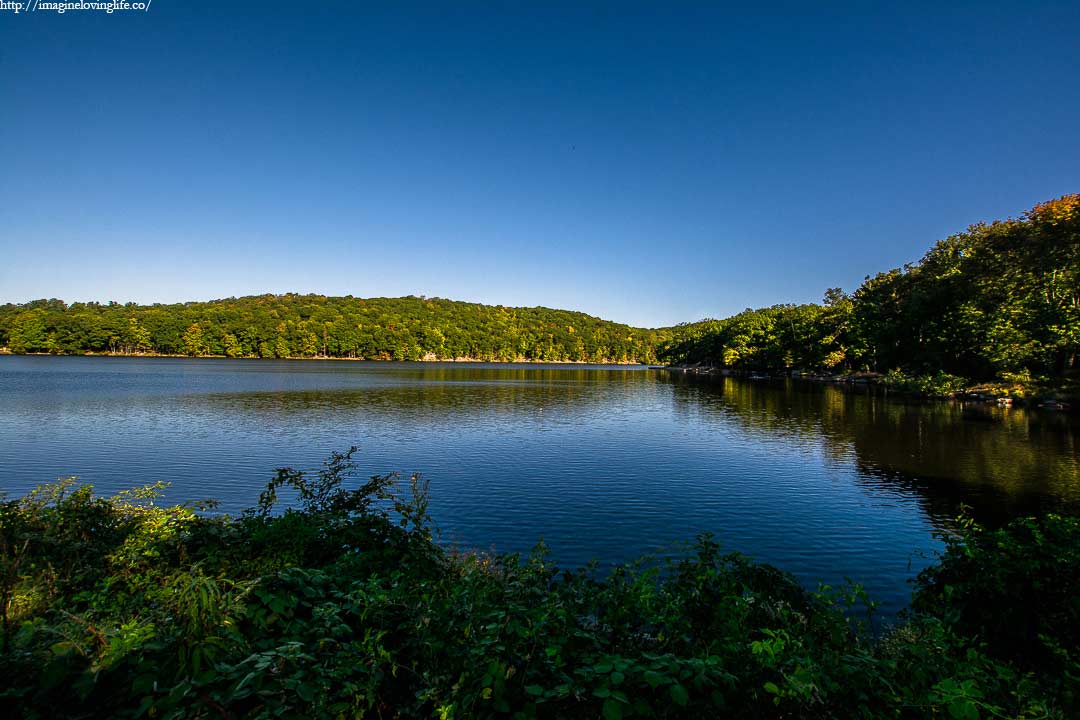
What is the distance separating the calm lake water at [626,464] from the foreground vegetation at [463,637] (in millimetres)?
5666

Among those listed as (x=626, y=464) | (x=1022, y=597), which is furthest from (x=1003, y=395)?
(x=1022, y=597)

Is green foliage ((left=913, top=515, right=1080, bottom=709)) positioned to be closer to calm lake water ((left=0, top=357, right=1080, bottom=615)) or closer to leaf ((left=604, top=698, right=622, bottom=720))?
calm lake water ((left=0, top=357, right=1080, bottom=615))

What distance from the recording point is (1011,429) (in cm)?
3944

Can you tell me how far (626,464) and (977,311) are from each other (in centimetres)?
5885

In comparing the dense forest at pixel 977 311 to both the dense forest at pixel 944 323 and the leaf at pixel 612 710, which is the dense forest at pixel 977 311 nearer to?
the dense forest at pixel 944 323

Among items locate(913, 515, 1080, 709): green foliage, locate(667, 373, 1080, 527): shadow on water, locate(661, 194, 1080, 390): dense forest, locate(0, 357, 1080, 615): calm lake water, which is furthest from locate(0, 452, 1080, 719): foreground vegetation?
locate(661, 194, 1080, 390): dense forest

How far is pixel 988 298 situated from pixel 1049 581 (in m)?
71.4

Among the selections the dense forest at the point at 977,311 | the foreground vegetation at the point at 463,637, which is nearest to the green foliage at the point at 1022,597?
the foreground vegetation at the point at 463,637

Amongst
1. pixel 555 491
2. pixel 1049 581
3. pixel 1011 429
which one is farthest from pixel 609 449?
pixel 1011 429

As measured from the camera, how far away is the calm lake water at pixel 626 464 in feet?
55.5

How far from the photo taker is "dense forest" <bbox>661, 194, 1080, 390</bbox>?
168ft

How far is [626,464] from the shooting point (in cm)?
2812

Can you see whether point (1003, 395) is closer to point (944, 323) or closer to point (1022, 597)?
point (944, 323)

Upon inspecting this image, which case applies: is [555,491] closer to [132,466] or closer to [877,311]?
[132,466]
